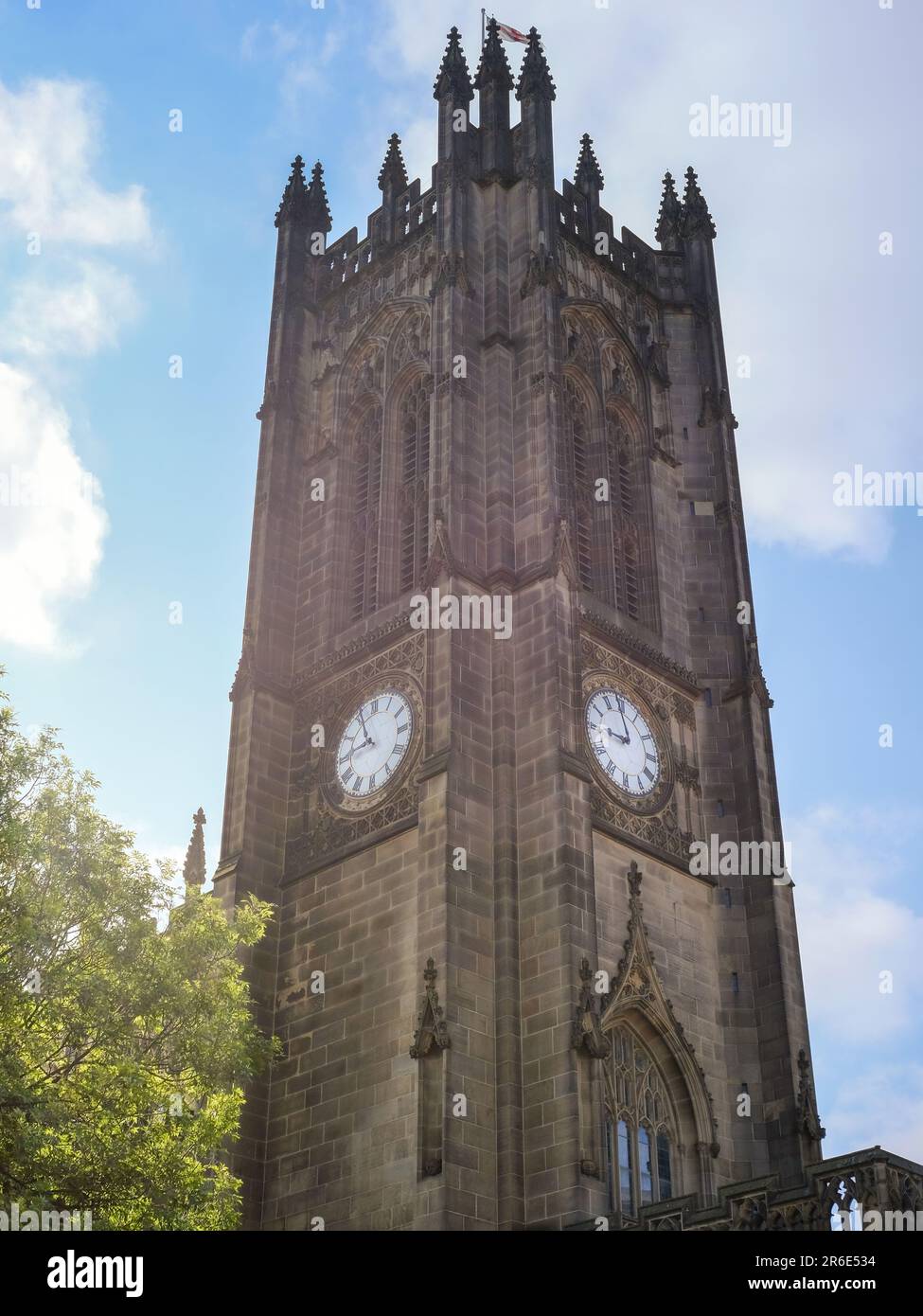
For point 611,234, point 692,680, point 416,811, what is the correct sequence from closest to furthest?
1. point 416,811
2. point 692,680
3. point 611,234

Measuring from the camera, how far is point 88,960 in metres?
25.4

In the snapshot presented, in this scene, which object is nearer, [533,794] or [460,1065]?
[460,1065]

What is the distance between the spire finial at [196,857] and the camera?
5028 centimetres

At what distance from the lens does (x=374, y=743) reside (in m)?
38.2

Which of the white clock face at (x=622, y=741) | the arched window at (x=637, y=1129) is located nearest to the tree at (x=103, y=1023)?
the arched window at (x=637, y=1129)

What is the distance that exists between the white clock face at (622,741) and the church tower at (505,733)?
0.11 metres

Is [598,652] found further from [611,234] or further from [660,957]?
[611,234]

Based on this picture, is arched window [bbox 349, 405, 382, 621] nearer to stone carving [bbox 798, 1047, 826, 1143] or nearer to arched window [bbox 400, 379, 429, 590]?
arched window [bbox 400, 379, 429, 590]

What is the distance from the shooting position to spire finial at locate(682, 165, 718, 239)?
5069 cm

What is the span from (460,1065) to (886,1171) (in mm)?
→ 8675

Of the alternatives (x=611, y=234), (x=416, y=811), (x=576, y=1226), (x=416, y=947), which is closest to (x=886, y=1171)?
(x=576, y=1226)

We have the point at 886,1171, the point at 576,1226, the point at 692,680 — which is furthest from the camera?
the point at 692,680

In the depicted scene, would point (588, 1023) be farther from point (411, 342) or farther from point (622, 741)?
point (411, 342)

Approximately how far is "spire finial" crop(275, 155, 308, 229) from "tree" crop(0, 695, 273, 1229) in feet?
91.0
